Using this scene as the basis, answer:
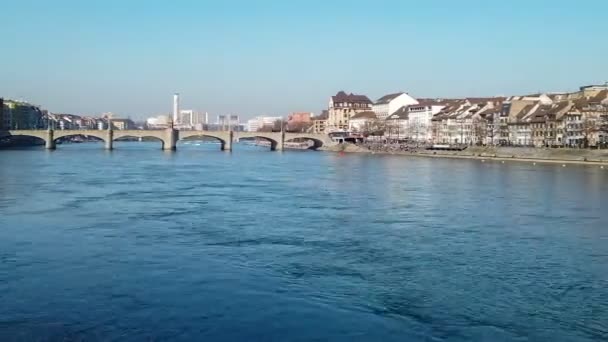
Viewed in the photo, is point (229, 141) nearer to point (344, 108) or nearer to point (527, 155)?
point (527, 155)

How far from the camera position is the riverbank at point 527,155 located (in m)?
48.8

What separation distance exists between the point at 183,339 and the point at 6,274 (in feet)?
14.2

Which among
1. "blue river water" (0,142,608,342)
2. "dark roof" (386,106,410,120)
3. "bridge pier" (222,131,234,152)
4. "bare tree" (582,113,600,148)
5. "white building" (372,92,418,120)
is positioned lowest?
"blue river water" (0,142,608,342)

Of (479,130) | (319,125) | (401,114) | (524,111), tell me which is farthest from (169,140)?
(319,125)

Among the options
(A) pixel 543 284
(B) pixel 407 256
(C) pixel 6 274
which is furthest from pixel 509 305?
(C) pixel 6 274

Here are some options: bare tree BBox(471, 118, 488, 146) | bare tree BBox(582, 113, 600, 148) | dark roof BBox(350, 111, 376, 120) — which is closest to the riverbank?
bare tree BBox(582, 113, 600, 148)

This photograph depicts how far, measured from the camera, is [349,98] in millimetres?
126938

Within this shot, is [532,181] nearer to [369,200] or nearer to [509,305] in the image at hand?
[369,200]

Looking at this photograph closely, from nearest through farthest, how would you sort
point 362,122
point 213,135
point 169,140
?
point 169,140 → point 213,135 → point 362,122

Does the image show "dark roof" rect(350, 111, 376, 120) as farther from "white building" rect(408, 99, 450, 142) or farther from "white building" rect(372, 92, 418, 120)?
"white building" rect(408, 99, 450, 142)

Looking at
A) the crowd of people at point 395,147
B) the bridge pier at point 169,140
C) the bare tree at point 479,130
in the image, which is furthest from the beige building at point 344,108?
the bridge pier at point 169,140

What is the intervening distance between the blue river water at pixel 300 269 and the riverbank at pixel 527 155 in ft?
94.0

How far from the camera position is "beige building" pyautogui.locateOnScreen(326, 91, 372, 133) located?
12350 cm

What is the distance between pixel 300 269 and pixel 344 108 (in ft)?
373
